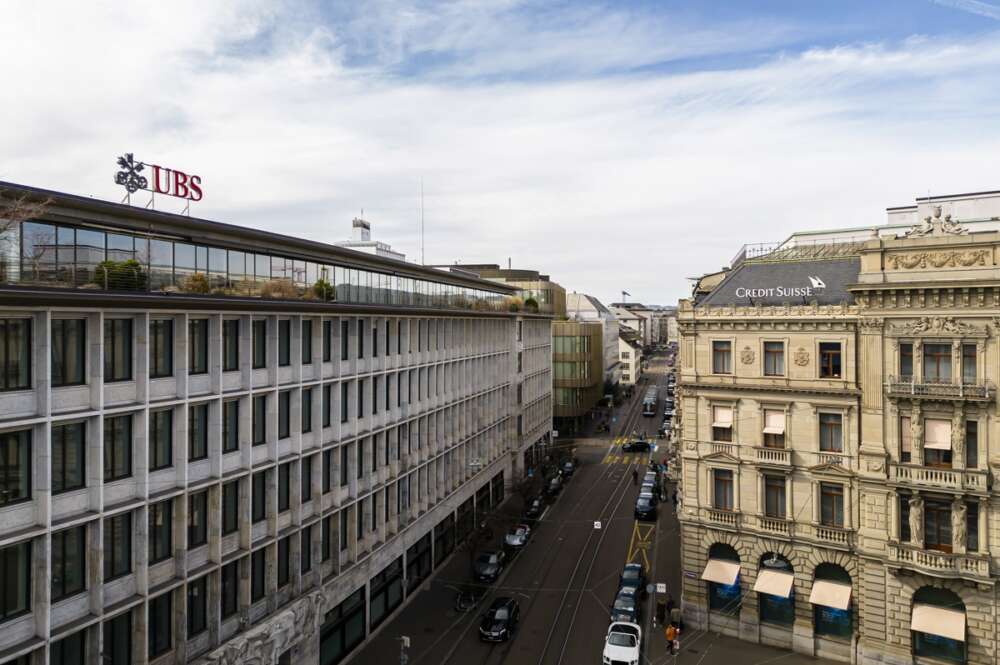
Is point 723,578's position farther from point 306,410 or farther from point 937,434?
point 306,410

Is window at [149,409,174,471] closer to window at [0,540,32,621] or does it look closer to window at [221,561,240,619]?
window at [0,540,32,621]

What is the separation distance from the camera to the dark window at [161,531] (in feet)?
82.8

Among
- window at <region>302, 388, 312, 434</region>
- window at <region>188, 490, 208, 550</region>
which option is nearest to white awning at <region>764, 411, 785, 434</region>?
window at <region>302, 388, 312, 434</region>

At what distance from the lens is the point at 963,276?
34469mm

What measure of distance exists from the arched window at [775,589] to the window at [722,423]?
7324mm

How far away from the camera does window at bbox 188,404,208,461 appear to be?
26859mm

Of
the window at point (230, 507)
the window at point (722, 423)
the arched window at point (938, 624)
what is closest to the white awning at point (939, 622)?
the arched window at point (938, 624)

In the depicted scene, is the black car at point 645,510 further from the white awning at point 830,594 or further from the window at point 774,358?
the window at point 774,358

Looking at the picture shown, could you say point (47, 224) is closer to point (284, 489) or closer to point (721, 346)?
point (284, 489)

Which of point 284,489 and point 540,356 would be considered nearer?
point 284,489

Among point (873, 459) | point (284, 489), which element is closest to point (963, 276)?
point (873, 459)

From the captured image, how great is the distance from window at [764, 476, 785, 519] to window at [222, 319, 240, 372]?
30.8 m

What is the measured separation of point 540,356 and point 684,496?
41.0 metres

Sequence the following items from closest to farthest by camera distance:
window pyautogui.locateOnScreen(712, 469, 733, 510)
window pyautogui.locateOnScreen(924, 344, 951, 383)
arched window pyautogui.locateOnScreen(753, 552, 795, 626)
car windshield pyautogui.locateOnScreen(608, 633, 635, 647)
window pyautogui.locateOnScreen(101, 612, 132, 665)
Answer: window pyautogui.locateOnScreen(101, 612, 132, 665), window pyautogui.locateOnScreen(924, 344, 951, 383), car windshield pyautogui.locateOnScreen(608, 633, 635, 647), arched window pyautogui.locateOnScreen(753, 552, 795, 626), window pyautogui.locateOnScreen(712, 469, 733, 510)
